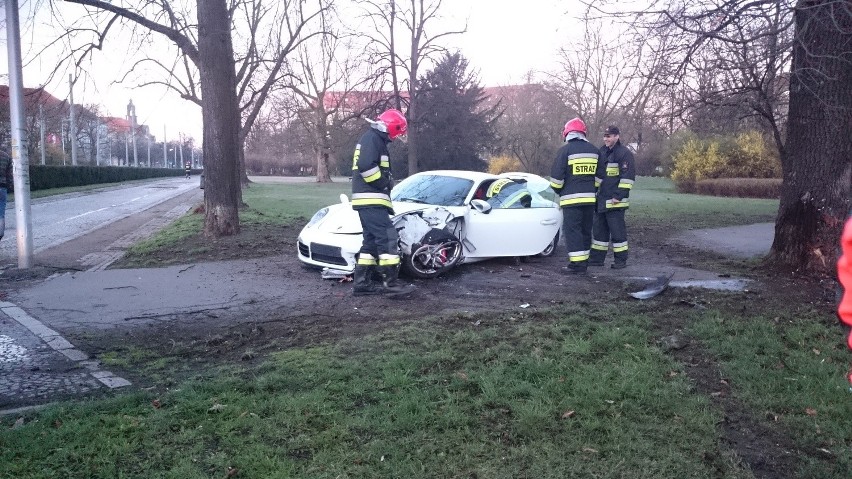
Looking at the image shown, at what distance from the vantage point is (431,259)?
8.30m

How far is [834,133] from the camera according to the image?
788 centimetres

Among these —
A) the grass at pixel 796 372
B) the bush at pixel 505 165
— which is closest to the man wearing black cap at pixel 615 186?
the grass at pixel 796 372

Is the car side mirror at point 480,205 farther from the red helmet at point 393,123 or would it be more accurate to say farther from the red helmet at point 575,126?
the red helmet at point 393,123

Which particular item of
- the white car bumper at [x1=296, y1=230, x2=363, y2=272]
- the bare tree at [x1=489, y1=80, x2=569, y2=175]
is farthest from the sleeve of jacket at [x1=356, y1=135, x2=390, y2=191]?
the bare tree at [x1=489, y1=80, x2=569, y2=175]

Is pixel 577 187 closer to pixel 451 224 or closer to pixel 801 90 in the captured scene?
pixel 451 224

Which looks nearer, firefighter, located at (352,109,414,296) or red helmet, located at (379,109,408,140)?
firefighter, located at (352,109,414,296)

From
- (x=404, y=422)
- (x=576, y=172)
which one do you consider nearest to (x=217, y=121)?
(x=576, y=172)

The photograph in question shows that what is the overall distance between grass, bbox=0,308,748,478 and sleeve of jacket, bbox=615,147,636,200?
4.41 meters

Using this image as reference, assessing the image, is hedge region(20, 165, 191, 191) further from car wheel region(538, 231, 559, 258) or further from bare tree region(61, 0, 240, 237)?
car wheel region(538, 231, 559, 258)

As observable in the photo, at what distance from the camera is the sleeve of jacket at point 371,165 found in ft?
24.1

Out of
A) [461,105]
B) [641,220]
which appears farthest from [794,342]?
[461,105]

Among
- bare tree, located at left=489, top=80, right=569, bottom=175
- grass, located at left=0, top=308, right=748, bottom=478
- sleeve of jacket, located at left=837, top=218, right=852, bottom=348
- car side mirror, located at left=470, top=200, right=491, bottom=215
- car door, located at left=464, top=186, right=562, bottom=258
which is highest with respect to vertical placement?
bare tree, located at left=489, top=80, right=569, bottom=175

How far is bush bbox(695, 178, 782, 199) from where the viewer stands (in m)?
32.0

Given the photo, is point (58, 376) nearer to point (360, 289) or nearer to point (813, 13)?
point (360, 289)
